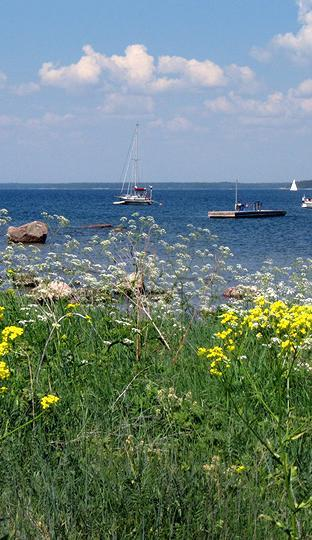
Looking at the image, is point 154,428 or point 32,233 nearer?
point 154,428

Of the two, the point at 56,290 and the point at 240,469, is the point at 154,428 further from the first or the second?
the point at 56,290

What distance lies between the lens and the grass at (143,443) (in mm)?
4219

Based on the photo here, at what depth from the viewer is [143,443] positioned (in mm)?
5371

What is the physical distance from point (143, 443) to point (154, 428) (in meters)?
0.64

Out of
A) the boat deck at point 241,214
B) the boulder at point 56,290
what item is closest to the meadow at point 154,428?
the boulder at point 56,290

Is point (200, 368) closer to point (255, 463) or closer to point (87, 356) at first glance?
point (87, 356)

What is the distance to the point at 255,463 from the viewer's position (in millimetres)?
4922

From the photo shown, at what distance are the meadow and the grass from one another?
0.01 m

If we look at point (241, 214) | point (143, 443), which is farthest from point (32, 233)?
point (241, 214)

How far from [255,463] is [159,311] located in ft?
14.6

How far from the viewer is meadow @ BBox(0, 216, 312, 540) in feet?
13.9

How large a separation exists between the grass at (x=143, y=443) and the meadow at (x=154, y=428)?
13mm

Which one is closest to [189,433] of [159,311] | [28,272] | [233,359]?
[233,359]

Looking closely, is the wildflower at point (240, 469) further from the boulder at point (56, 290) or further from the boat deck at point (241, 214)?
the boat deck at point (241, 214)
